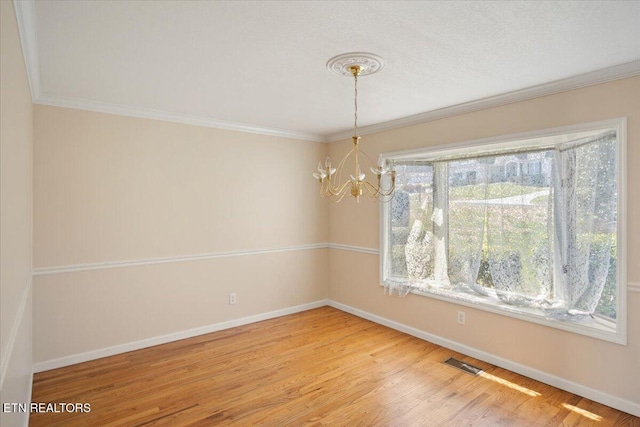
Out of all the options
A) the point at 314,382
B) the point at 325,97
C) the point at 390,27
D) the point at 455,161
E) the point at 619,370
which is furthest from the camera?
the point at 455,161

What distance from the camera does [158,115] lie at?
3.75 m

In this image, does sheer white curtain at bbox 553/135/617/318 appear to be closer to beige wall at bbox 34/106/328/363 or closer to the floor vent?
the floor vent

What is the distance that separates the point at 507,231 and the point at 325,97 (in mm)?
2164

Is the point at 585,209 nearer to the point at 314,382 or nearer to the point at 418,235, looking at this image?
the point at 418,235

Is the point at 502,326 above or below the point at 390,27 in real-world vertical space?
below

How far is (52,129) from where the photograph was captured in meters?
3.20

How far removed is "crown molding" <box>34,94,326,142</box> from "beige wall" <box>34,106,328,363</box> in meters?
0.06

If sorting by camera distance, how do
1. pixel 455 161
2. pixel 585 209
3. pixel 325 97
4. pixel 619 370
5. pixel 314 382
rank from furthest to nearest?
pixel 455 161, pixel 325 97, pixel 314 382, pixel 585 209, pixel 619 370

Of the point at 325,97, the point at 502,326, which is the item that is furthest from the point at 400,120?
the point at 502,326

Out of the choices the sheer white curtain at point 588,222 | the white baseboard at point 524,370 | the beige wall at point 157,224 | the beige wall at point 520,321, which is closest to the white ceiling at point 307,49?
the beige wall at point 520,321

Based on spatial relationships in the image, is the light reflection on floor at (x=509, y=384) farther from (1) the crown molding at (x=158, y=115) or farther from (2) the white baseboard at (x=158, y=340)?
(1) the crown molding at (x=158, y=115)

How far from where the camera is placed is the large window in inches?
106

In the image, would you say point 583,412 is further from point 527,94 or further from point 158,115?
point 158,115

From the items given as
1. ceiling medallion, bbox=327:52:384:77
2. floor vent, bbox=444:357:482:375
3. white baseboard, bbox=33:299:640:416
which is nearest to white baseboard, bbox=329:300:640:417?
white baseboard, bbox=33:299:640:416
